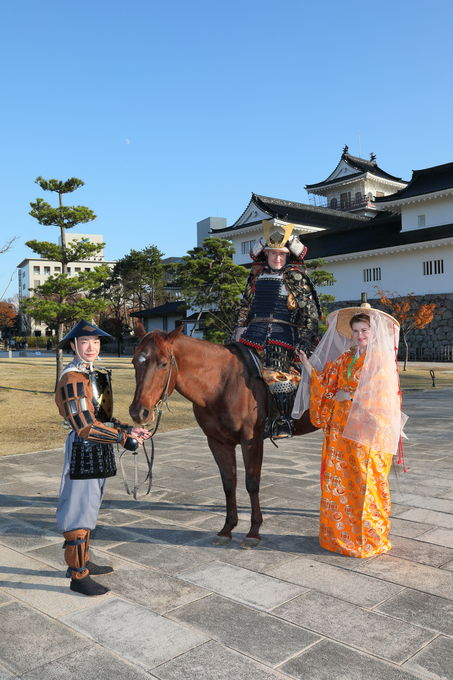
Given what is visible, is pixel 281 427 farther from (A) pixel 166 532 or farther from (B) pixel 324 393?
(A) pixel 166 532

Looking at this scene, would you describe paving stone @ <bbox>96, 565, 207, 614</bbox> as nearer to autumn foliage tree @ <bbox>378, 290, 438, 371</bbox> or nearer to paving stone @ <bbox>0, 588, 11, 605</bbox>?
paving stone @ <bbox>0, 588, 11, 605</bbox>

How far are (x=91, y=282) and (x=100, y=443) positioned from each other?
44.5 ft

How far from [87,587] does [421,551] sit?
261cm

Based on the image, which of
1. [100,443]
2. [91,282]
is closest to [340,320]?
[100,443]

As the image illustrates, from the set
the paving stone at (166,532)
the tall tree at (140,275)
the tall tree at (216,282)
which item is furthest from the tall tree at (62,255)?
the tall tree at (140,275)

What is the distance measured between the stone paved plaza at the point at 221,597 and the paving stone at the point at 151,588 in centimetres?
1

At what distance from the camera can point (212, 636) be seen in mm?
3072

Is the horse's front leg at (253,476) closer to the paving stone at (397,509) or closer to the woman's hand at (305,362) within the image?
the woman's hand at (305,362)

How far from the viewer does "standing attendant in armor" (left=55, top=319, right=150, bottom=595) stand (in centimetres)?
350

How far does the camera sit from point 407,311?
2998 cm

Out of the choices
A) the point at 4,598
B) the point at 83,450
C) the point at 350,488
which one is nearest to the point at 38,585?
the point at 4,598

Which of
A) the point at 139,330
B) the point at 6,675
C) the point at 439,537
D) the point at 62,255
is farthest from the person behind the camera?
the point at 62,255

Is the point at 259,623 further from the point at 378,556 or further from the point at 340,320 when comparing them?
the point at 340,320

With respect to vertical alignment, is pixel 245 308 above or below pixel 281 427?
above
